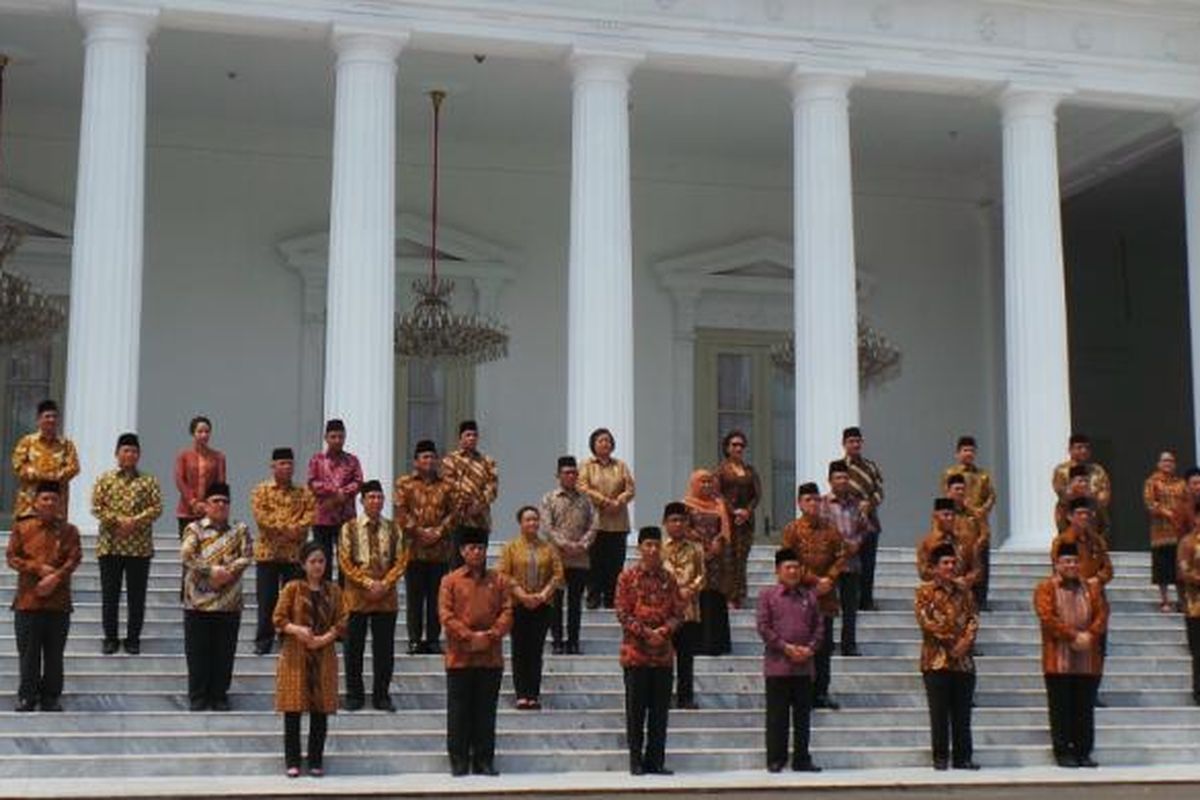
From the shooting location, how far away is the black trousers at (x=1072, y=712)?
11305 millimetres

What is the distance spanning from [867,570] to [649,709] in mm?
3665

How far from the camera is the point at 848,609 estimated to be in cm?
1265

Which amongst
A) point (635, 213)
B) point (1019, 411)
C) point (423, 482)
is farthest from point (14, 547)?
point (635, 213)

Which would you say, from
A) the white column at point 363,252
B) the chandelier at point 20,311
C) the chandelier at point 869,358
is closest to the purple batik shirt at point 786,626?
the white column at point 363,252

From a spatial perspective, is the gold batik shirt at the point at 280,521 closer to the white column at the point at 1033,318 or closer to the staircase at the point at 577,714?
the staircase at the point at 577,714

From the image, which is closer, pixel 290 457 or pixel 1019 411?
pixel 290 457

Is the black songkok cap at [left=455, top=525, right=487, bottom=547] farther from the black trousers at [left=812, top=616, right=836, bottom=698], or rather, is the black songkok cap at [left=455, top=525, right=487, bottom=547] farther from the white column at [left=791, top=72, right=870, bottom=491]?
the white column at [left=791, top=72, right=870, bottom=491]

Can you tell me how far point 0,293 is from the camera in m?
16.5

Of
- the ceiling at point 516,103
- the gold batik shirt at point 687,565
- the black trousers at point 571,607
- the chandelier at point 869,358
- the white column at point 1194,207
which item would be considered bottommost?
the black trousers at point 571,607

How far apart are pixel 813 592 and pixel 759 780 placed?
1.41 metres

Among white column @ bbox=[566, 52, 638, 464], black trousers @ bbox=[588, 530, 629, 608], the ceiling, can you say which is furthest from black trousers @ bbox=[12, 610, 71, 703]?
the ceiling

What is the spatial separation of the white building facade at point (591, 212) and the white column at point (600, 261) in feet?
0.09

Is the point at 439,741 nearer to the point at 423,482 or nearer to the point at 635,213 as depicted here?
the point at 423,482

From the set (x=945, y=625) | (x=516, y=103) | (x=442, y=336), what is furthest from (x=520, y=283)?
(x=945, y=625)
